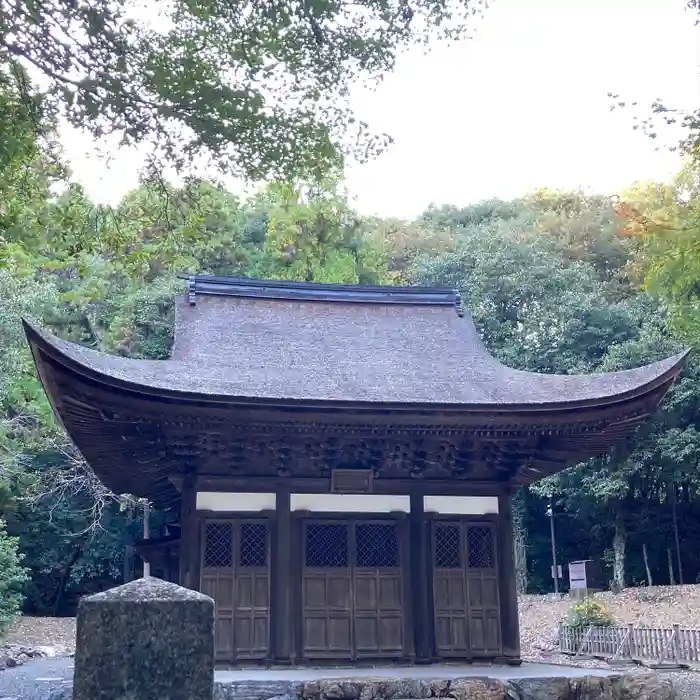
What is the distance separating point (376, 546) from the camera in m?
11.0

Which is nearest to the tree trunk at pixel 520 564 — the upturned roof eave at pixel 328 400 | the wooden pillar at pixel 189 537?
the upturned roof eave at pixel 328 400

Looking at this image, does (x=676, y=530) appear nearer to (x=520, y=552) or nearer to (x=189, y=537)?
(x=520, y=552)

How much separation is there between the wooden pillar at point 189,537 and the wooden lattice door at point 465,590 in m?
3.19

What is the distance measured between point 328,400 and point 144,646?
245 inches

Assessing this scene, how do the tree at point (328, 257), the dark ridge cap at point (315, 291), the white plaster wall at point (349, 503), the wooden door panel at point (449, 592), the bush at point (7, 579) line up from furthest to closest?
the tree at point (328, 257), the bush at point (7, 579), the dark ridge cap at point (315, 291), the white plaster wall at point (349, 503), the wooden door panel at point (449, 592)

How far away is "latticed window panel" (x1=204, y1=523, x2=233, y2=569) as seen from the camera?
10484 millimetres

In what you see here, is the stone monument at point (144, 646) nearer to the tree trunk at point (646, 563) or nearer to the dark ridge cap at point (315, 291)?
the dark ridge cap at point (315, 291)

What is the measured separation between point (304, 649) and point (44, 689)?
3.16 metres

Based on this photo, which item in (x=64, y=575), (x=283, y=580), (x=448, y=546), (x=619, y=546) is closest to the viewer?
(x=283, y=580)

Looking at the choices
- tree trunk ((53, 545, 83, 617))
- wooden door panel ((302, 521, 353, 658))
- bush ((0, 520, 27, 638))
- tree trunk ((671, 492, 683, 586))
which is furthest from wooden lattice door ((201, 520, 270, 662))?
tree trunk ((53, 545, 83, 617))

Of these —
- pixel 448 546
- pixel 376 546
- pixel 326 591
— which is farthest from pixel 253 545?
pixel 448 546

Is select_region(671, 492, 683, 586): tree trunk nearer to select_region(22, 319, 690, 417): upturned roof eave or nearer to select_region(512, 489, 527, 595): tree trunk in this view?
select_region(512, 489, 527, 595): tree trunk

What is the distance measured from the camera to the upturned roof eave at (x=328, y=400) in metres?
8.56

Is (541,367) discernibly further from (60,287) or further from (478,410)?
(478,410)
